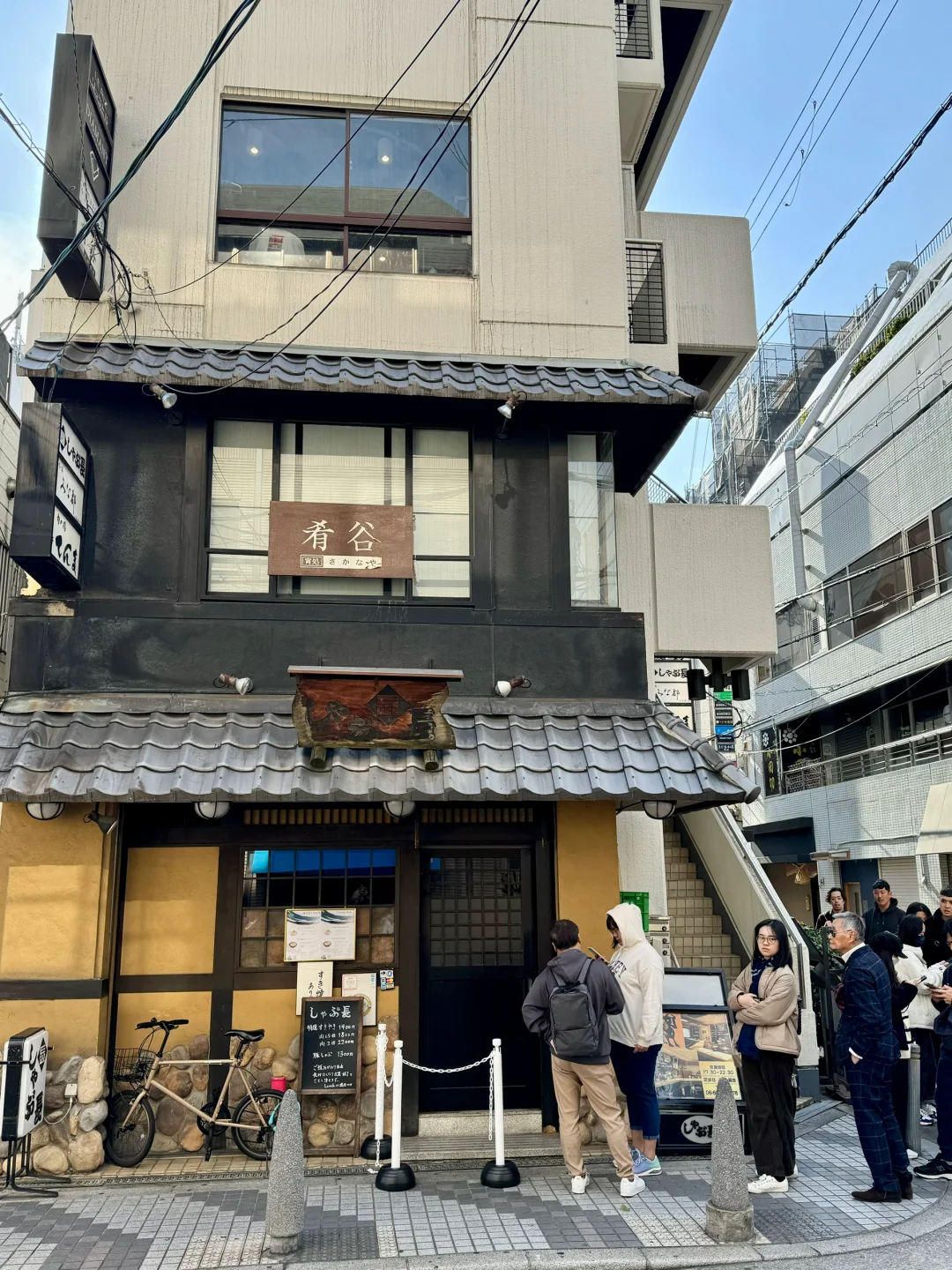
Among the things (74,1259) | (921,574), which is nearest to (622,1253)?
(74,1259)

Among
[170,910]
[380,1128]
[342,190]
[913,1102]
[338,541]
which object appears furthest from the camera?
[342,190]

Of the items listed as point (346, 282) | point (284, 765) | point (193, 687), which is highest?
point (346, 282)

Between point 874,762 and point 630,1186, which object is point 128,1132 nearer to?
point 630,1186

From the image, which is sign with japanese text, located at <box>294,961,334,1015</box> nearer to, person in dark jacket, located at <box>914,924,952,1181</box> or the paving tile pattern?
the paving tile pattern

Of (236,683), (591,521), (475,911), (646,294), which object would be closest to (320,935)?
(475,911)

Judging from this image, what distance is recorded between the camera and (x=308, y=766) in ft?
29.8

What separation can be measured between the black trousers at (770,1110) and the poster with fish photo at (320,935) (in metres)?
4.15

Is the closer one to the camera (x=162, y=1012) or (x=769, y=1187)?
(x=769, y=1187)

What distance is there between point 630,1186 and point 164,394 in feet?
28.5

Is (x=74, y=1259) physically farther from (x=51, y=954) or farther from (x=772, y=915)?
(x=772, y=915)

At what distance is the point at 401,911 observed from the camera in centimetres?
1028

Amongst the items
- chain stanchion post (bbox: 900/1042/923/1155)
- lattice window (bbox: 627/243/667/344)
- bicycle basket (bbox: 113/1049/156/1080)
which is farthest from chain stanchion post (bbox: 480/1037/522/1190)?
lattice window (bbox: 627/243/667/344)

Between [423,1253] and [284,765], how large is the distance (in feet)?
13.4

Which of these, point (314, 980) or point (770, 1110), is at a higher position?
point (314, 980)
